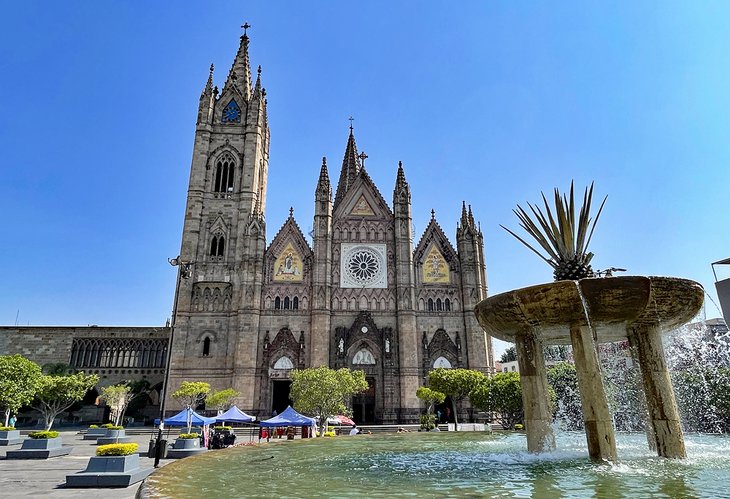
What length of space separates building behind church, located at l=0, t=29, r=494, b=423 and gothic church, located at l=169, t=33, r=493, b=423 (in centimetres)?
10

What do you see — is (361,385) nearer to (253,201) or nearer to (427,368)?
(427,368)

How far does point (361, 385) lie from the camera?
36.4 m

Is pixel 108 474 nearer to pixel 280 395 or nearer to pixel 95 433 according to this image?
pixel 95 433

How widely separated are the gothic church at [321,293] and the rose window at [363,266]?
100mm

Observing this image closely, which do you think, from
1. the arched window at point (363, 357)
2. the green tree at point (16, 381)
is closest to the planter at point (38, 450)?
the green tree at point (16, 381)

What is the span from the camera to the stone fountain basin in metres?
11.4

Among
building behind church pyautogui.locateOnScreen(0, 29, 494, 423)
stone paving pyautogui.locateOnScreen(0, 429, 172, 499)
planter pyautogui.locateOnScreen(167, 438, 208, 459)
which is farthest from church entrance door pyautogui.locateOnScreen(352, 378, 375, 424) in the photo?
stone paving pyautogui.locateOnScreen(0, 429, 172, 499)

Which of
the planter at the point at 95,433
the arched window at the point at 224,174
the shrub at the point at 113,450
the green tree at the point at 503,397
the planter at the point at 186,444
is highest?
the arched window at the point at 224,174

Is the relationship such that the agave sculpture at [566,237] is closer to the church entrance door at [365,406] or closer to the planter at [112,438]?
the planter at [112,438]

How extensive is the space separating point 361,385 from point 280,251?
16493 mm

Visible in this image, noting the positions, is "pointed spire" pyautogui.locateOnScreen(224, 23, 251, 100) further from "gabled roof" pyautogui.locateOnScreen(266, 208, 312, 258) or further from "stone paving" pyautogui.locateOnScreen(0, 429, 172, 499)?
"stone paving" pyautogui.locateOnScreen(0, 429, 172, 499)

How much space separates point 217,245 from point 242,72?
23.0 meters

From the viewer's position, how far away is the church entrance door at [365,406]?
42.8 m

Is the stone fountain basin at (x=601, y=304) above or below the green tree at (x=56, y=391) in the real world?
above
